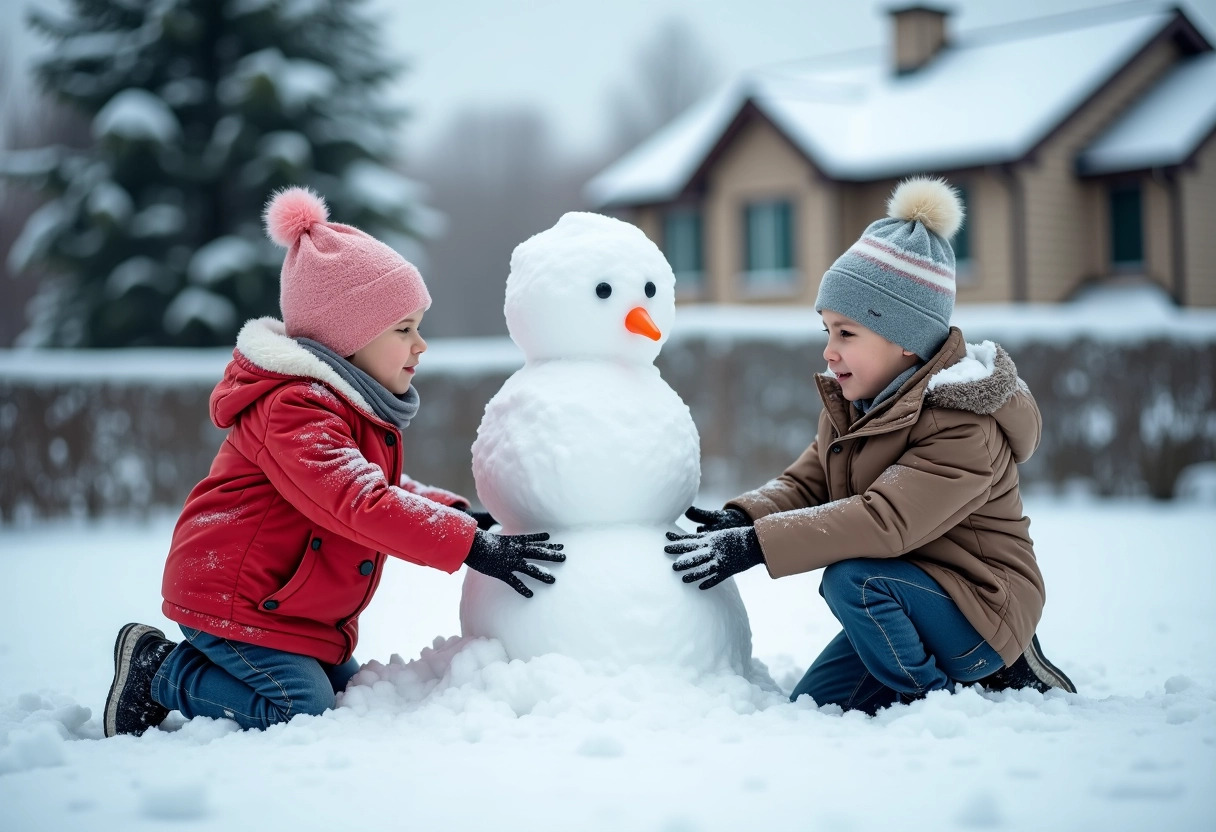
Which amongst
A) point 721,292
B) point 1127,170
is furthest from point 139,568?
point 1127,170

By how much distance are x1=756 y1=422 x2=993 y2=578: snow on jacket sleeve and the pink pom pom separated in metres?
1.51

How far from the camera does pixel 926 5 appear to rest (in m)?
17.0

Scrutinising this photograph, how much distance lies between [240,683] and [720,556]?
1.28 metres

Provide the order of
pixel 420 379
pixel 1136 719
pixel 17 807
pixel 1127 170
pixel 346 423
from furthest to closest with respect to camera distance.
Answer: pixel 1127 170 < pixel 420 379 < pixel 346 423 < pixel 1136 719 < pixel 17 807

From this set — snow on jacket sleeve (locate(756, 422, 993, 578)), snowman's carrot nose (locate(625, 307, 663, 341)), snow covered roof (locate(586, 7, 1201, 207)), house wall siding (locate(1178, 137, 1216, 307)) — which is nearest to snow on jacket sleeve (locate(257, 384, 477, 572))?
snowman's carrot nose (locate(625, 307, 663, 341))

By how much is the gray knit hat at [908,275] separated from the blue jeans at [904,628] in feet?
2.04

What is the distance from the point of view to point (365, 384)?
3105 millimetres

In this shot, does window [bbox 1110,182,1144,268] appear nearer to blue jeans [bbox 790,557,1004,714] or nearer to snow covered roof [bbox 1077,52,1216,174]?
snow covered roof [bbox 1077,52,1216,174]

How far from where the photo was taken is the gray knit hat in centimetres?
307

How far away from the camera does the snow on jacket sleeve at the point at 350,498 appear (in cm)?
282

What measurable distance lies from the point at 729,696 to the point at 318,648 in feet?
3.55

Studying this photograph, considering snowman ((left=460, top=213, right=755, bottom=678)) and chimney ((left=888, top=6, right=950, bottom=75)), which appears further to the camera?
chimney ((left=888, top=6, right=950, bottom=75))

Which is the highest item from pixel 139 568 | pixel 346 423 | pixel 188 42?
pixel 188 42

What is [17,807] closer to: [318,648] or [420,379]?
[318,648]
